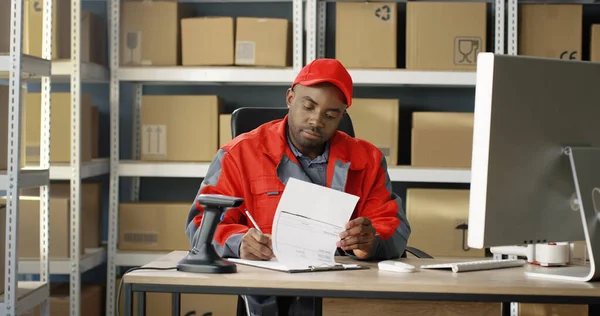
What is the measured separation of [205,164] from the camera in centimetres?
329

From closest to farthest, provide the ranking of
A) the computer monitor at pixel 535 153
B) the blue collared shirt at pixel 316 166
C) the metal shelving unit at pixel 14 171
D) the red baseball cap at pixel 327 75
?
the computer monitor at pixel 535 153
the red baseball cap at pixel 327 75
the blue collared shirt at pixel 316 166
the metal shelving unit at pixel 14 171

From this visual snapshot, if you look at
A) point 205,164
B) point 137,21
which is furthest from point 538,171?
point 137,21

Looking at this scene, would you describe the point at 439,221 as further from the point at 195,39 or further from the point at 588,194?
the point at 588,194

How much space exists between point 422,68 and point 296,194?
1.70 metres

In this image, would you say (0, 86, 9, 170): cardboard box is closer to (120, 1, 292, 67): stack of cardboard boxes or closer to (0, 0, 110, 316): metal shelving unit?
(0, 0, 110, 316): metal shelving unit

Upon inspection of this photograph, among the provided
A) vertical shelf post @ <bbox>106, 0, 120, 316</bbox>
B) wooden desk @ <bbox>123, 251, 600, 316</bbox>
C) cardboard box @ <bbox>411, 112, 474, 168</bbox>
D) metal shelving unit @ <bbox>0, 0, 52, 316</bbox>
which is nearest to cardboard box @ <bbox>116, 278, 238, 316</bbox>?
vertical shelf post @ <bbox>106, 0, 120, 316</bbox>

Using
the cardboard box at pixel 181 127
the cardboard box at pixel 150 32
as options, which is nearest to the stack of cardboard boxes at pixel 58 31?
the cardboard box at pixel 150 32

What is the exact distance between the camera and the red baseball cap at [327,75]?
2.00 meters

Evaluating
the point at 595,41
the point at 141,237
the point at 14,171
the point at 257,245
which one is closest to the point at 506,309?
the point at 257,245

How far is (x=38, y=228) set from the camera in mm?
3223

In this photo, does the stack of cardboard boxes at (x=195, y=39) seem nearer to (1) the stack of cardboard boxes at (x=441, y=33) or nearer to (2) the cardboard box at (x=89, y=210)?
(1) the stack of cardboard boxes at (x=441, y=33)

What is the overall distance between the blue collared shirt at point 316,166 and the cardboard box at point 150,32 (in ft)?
4.51

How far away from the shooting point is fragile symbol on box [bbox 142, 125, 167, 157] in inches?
132

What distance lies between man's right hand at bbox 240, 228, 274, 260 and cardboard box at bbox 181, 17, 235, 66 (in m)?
1.61
